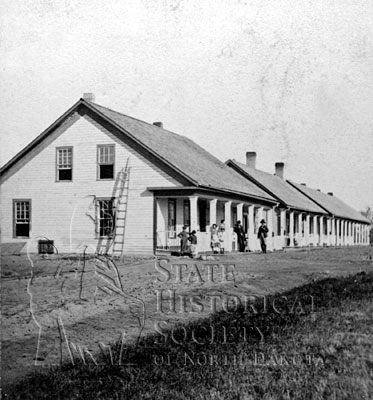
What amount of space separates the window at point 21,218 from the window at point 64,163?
74.9 inches

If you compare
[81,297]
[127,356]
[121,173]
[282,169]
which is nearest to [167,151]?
[121,173]

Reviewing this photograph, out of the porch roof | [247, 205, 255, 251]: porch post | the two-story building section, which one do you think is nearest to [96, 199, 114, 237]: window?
the two-story building section

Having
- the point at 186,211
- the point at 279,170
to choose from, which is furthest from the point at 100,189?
the point at 279,170

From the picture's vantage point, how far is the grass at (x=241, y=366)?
5988 millimetres

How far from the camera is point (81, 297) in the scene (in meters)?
11.3

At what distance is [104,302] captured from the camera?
35.3 feet

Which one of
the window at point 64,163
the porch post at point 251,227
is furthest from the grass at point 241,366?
the porch post at point 251,227

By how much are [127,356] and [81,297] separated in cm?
420

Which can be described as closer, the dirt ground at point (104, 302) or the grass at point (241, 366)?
the grass at point (241, 366)

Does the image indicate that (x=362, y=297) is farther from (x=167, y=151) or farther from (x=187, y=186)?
(x=167, y=151)

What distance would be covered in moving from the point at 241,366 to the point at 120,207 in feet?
60.1

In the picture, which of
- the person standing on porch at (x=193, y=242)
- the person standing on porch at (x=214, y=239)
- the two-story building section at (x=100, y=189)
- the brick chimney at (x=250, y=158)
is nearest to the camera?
the person standing on porch at (x=193, y=242)

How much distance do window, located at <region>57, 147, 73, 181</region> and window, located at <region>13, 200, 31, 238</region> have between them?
190 centimetres

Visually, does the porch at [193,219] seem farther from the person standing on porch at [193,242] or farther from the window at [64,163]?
the window at [64,163]
